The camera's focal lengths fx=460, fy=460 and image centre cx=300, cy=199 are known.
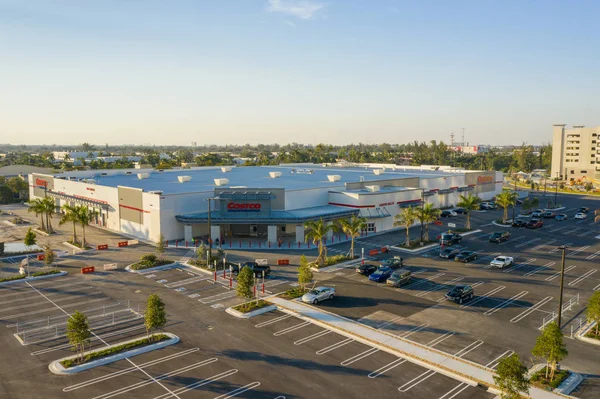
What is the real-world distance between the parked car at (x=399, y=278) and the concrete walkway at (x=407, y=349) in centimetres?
992

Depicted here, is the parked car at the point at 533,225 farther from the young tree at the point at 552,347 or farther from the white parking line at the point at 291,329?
the white parking line at the point at 291,329

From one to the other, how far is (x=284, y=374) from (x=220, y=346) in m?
6.00

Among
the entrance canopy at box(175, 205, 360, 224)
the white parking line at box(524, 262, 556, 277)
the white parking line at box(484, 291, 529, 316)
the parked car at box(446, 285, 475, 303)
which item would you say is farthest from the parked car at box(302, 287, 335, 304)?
the entrance canopy at box(175, 205, 360, 224)

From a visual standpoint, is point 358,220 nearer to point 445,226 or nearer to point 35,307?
point 445,226

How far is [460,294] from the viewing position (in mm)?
40625

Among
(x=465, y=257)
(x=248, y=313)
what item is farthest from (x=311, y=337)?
(x=465, y=257)

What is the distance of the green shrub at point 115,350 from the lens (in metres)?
29.0

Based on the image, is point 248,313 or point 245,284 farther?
point 245,284

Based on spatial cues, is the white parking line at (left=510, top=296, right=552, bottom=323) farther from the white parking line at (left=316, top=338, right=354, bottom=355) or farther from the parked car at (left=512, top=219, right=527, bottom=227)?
the parked car at (left=512, top=219, right=527, bottom=227)

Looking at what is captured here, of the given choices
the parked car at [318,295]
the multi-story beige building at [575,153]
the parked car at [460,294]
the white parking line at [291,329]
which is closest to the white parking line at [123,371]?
the white parking line at [291,329]

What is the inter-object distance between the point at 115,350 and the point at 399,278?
87.4 feet

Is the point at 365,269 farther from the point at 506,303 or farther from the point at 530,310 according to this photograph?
the point at 530,310

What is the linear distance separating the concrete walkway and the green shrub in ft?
35.8

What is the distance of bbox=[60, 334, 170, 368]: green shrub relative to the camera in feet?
95.0
